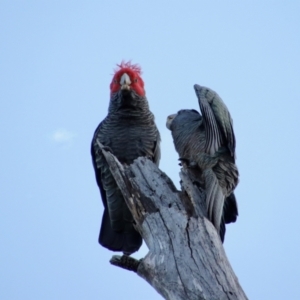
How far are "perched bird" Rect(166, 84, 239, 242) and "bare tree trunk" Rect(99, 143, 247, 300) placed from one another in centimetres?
22

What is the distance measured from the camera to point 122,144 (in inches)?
263

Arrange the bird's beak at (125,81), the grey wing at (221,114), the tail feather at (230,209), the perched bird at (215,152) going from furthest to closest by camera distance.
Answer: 1. the bird's beak at (125,81)
2. the tail feather at (230,209)
3. the grey wing at (221,114)
4. the perched bird at (215,152)

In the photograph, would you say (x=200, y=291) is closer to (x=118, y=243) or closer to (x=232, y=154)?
(x=232, y=154)

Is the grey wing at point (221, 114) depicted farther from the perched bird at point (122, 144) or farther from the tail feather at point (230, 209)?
the perched bird at point (122, 144)

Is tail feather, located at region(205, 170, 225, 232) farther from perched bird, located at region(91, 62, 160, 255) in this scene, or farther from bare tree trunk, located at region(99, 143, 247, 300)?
perched bird, located at region(91, 62, 160, 255)

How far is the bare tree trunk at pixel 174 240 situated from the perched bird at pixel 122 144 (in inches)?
47.2

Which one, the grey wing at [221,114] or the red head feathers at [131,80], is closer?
the grey wing at [221,114]

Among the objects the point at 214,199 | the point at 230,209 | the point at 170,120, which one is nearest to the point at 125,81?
the point at 170,120

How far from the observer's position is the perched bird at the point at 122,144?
6.47m

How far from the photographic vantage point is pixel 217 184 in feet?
17.7

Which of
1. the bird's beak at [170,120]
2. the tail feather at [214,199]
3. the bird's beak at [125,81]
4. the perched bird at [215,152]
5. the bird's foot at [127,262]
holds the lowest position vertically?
the bird's foot at [127,262]

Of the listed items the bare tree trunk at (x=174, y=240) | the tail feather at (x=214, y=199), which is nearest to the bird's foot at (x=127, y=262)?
the bare tree trunk at (x=174, y=240)

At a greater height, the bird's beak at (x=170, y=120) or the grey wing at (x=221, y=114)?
the bird's beak at (x=170, y=120)

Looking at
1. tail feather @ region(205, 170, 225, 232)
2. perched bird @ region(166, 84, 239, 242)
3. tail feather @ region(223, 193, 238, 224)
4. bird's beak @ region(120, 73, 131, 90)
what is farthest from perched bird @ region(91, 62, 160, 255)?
tail feather @ region(205, 170, 225, 232)
